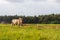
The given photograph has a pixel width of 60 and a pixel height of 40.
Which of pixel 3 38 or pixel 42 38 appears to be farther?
pixel 42 38

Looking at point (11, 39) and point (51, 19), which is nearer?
point (11, 39)

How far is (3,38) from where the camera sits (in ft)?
28.0

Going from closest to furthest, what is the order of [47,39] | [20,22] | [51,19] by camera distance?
[47,39], [20,22], [51,19]

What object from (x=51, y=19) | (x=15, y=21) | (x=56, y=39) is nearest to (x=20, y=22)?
(x=15, y=21)

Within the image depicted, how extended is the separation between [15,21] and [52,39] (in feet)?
89.2

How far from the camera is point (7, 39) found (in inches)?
333

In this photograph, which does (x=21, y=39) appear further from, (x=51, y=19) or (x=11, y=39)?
(x=51, y=19)

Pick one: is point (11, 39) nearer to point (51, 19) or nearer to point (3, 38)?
point (3, 38)

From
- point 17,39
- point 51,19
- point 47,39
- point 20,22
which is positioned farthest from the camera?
point 51,19

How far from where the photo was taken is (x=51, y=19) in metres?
68.4

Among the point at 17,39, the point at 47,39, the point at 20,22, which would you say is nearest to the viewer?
the point at 17,39

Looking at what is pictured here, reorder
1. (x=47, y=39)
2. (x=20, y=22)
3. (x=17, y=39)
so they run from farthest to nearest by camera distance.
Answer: (x=20, y=22), (x=47, y=39), (x=17, y=39)

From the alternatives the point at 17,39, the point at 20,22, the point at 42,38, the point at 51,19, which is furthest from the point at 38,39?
the point at 51,19

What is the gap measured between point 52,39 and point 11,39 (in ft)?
5.78
